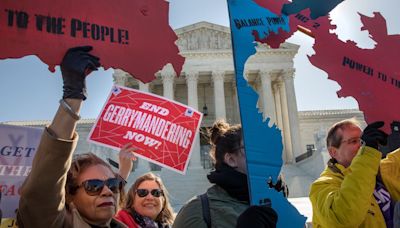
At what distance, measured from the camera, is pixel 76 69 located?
1.96 metres

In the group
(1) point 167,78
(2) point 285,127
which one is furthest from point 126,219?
(2) point 285,127

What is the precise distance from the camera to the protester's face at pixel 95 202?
212cm

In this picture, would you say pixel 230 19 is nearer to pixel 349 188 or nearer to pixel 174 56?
pixel 174 56

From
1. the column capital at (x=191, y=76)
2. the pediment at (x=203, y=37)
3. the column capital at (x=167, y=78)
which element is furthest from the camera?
the pediment at (x=203, y=37)

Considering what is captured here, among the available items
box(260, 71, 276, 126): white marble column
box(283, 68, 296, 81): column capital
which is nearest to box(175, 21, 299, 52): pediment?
box(283, 68, 296, 81): column capital

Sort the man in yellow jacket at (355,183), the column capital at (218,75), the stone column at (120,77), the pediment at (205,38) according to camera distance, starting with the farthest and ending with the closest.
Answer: the pediment at (205,38) → the column capital at (218,75) → the stone column at (120,77) → the man in yellow jacket at (355,183)

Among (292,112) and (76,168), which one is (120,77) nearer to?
(292,112)

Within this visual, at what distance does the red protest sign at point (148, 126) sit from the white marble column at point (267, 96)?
103ft

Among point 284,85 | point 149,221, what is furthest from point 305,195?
point 149,221

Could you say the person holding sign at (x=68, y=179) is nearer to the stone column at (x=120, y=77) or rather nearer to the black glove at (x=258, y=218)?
the black glove at (x=258, y=218)

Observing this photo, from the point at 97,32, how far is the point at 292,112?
1362 inches

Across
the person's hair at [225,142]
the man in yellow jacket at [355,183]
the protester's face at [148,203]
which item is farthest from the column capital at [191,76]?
the person's hair at [225,142]

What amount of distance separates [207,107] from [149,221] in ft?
117

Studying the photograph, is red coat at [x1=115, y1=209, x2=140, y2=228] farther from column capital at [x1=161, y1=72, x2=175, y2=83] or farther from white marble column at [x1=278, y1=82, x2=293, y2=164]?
white marble column at [x1=278, y1=82, x2=293, y2=164]
